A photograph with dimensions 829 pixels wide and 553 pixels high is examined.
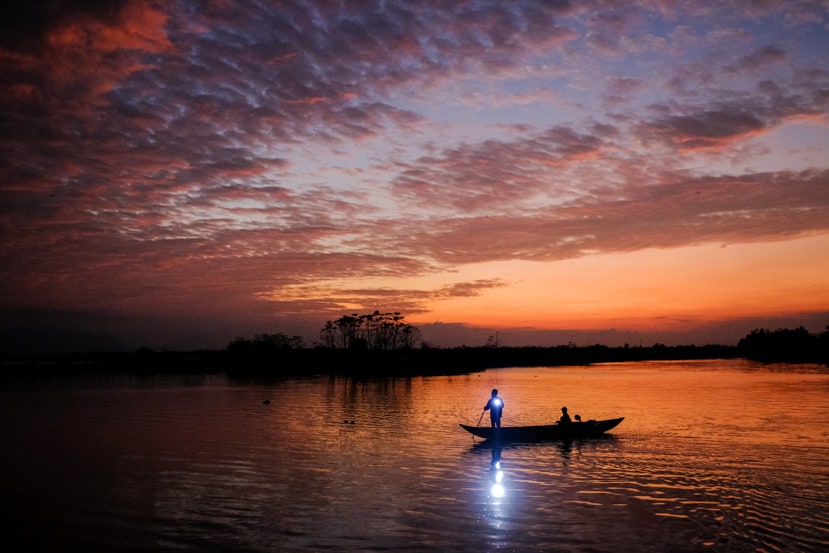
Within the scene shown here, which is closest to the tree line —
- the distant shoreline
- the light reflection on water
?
the distant shoreline

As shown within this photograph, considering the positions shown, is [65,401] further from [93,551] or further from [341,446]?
[93,551]

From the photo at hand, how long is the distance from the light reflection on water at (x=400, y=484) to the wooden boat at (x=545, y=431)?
834mm

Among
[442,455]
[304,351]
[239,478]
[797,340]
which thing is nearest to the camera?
[239,478]

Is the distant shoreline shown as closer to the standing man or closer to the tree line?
the tree line

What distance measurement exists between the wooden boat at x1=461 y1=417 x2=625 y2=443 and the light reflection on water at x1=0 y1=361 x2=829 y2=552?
0.83 m

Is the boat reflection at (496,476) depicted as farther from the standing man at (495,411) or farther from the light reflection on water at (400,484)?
the standing man at (495,411)

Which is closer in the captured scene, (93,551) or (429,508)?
(93,551)

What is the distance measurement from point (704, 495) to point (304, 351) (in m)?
137

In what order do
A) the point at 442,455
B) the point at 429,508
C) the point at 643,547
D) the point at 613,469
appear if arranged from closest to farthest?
the point at 643,547
the point at 429,508
the point at 613,469
the point at 442,455

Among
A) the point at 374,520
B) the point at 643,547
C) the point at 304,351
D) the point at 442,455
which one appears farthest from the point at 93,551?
the point at 304,351

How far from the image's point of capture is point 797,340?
185m

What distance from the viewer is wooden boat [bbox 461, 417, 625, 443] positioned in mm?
29484

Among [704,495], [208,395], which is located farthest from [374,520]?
[208,395]

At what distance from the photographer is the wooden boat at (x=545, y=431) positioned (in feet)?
96.7
